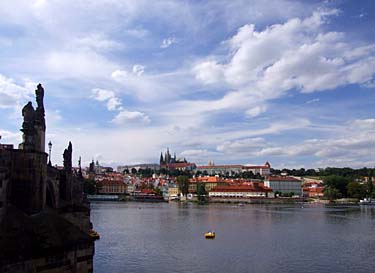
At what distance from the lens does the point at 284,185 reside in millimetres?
180625

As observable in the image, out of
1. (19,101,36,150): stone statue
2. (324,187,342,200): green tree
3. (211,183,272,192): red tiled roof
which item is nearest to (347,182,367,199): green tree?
(324,187,342,200): green tree

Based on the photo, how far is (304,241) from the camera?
147 ft

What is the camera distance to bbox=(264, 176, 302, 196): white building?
17775 centimetres

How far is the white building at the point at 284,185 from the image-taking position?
17775cm

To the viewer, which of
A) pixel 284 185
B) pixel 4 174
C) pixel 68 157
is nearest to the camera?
pixel 4 174

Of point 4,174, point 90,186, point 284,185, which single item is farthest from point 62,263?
point 284,185

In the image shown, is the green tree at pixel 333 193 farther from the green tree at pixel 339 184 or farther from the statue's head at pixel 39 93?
the statue's head at pixel 39 93

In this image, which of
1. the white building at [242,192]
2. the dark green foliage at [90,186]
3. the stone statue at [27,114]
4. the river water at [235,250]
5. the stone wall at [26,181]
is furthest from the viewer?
the white building at [242,192]

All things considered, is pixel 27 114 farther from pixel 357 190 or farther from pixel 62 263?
pixel 357 190

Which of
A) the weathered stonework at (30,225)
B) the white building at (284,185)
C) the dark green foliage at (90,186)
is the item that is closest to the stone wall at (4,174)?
the weathered stonework at (30,225)

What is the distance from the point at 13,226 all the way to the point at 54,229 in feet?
6.00

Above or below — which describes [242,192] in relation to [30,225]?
below

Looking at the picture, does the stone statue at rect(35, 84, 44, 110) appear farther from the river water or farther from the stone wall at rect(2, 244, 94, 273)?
the river water

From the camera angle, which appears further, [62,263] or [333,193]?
[333,193]
